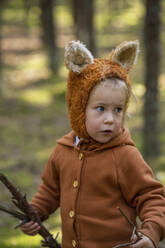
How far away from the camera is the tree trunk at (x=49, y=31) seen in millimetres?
14273

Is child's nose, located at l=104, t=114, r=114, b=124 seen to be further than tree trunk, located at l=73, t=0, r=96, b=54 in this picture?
No

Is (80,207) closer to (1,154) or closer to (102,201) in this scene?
(102,201)

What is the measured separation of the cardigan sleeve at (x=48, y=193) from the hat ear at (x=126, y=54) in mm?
786

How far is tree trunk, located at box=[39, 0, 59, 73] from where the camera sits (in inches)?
562

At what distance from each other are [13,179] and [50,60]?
9.02 m

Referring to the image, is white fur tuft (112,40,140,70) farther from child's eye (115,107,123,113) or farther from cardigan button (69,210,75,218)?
cardigan button (69,210,75,218)

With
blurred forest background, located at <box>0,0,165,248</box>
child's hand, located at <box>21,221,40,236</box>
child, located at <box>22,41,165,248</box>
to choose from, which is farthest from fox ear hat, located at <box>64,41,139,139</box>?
child's hand, located at <box>21,221,40,236</box>

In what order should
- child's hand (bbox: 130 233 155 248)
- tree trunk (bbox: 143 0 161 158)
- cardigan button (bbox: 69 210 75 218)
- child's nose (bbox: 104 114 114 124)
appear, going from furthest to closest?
Answer: tree trunk (bbox: 143 0 161 158)
cardigan button (bbox: 69 210 75 218)
child's nose (bbox: 104 114 114 124)
child's hand (bbox: 130 233 155 248)

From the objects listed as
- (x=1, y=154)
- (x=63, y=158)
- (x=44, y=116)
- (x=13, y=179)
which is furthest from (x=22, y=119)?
(x=63, y=158)

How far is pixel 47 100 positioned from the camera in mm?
12250

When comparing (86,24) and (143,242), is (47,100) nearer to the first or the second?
(86,24)

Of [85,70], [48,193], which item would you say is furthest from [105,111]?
[48,193]

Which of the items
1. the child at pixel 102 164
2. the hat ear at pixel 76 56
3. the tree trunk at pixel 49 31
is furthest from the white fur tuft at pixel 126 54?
the tree trunk at pixel 49 31

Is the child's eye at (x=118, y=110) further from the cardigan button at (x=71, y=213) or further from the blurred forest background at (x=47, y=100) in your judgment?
the cardigan button at (x=71, y=213)
